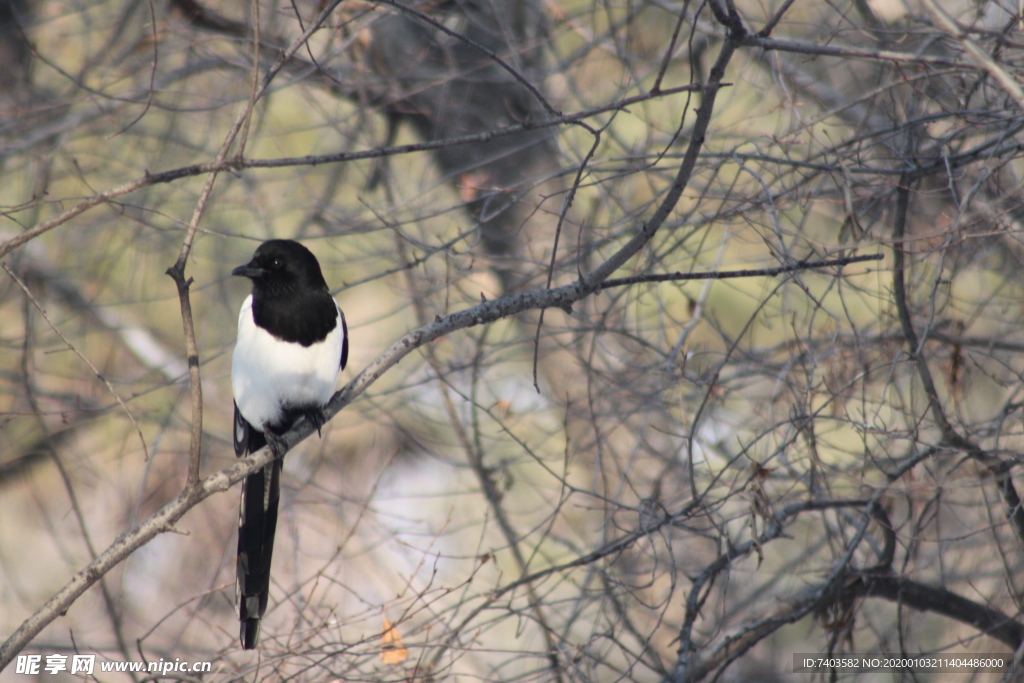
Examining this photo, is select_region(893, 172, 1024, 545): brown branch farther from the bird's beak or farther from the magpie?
the bird's beak

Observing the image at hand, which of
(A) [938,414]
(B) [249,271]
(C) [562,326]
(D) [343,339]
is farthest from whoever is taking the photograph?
(C) [562,326]

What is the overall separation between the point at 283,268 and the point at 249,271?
15 cm

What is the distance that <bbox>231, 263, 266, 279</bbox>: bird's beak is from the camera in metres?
2.90

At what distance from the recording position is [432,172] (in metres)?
4.86

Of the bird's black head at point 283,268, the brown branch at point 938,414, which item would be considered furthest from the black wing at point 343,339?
the brown branch at point 938,414

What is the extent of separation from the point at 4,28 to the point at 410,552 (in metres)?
4.24

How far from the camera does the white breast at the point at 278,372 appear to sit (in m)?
3.06

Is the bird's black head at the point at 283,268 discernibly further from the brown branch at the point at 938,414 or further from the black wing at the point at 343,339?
the brown branch at the point at 938,414

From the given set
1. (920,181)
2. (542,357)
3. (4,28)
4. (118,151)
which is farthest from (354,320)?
(920,181)

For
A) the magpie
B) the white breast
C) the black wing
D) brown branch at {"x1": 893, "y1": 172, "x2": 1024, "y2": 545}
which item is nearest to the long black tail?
the magpie

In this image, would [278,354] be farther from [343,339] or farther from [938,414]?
[938,414]

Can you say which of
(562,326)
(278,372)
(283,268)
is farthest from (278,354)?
(562,326)

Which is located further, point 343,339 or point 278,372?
point 343,339

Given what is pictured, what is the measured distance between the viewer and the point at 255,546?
2.98 meters
